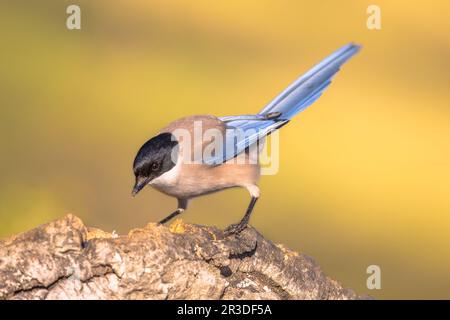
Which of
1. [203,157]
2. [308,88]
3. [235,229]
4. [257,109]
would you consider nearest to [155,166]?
[203,157]

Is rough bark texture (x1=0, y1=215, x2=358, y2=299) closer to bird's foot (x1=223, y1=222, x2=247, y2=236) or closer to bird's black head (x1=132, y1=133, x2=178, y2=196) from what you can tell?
bird's foot (x1=223, y1=222, x2=247, y2=236)

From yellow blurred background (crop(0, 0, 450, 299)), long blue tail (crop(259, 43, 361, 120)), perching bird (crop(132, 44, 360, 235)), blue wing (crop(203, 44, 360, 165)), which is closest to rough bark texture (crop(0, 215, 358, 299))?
perching bird (crop(132, 44, 360, 235))

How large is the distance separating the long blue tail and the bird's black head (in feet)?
2.97

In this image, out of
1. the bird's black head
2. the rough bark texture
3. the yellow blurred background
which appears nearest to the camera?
the rough bark texture

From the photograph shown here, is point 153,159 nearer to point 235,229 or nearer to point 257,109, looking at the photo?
point 235,229

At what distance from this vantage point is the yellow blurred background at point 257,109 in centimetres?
792

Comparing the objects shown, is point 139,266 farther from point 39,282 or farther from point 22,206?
point 22,206

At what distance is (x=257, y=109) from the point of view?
8852 mm

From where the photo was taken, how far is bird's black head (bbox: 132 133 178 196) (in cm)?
548

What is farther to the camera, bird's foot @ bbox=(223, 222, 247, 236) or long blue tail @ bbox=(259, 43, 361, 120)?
long blue tail @ bbox=(259, 43, 361, 120)

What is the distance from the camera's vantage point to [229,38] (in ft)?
32.4

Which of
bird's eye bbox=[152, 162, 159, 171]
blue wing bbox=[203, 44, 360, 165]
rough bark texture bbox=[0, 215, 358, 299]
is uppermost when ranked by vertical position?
blue wing bbox=[203, 44, 360, 165]

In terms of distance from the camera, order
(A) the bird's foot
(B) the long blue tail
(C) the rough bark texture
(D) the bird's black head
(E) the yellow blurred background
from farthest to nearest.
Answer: (E) the yellow blurred background → (B) the long blue tail → (D) the bird's black head → (A) the bird's foot → (C) the rough bark texture

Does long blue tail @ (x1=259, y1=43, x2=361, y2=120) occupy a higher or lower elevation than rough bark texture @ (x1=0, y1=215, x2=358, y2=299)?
higher
